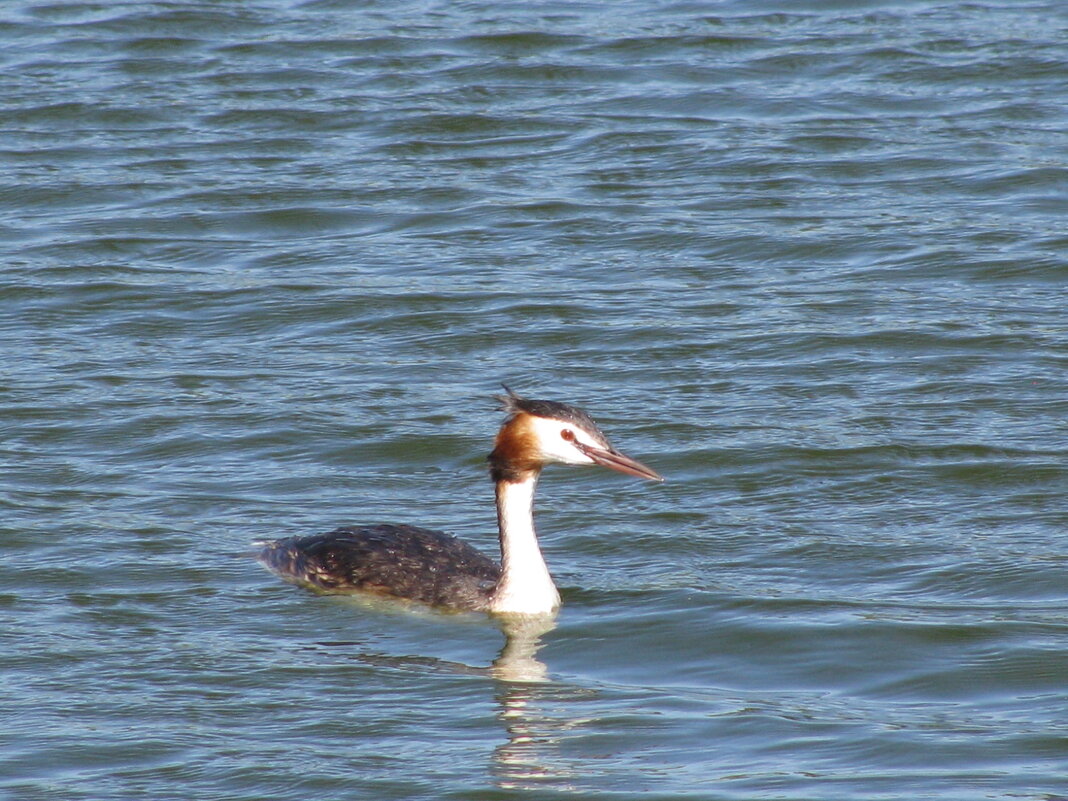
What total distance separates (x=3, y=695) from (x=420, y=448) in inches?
127

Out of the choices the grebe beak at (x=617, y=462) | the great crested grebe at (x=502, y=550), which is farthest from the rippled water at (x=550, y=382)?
the grebe beak at (x=617, y=462)

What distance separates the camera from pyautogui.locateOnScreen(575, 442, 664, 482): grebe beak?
8.06 metres

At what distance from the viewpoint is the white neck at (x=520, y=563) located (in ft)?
26.8

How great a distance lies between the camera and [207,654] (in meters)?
7.58

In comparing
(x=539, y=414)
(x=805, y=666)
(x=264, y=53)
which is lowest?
(x=805, y=666)

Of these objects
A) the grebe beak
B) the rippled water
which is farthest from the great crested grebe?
the rippled water

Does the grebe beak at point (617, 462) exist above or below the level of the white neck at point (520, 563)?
above

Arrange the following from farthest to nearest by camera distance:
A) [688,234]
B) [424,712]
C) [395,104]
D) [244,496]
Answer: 1. [395,104]
2. [688,234]
3. [244,496]
4. [424,712]

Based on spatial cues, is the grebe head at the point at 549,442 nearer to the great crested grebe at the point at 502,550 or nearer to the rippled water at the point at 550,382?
the great crested grebe at the point at 502,550

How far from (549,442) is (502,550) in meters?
0.50

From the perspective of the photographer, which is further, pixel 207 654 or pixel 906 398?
pixel 906 398

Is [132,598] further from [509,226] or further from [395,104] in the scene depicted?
[395,104]

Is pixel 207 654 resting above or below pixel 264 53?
below

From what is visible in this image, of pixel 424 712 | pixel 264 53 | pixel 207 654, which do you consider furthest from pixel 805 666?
pixel 264 53
